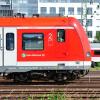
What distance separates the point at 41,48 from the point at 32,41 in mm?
512

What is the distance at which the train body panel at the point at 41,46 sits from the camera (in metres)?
22.8

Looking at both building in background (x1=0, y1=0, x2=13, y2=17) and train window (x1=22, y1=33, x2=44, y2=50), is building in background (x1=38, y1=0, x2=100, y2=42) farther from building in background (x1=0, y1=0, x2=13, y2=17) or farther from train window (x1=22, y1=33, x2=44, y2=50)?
train window (x1=22, y1=33, x2=44, y2=50)

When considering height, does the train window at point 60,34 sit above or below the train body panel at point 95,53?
above

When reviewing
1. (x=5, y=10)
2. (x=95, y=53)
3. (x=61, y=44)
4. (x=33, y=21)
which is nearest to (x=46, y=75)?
(x=61, y=44)

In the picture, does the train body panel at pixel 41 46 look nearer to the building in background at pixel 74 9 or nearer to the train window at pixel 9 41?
the train window at pixel 9 41

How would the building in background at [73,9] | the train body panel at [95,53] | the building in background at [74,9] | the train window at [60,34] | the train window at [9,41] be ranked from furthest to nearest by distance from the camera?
1. the building in background at [74,9]
2. the building in background at [73,9]
3. the train body panel at [95,53]
4. the train window at [60,34]
5. the train window at [9,41]

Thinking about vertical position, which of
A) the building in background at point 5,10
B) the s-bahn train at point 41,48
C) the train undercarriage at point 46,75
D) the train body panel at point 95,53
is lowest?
the train body panel at point 95,53

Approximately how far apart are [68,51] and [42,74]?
1538 mm

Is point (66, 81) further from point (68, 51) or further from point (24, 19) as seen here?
point (24, 19)

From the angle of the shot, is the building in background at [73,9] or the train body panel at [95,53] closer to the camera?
the train body panel at [95,53]

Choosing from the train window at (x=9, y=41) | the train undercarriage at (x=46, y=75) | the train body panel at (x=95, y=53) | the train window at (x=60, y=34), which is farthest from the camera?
the train body panel at (x=95, y=53)

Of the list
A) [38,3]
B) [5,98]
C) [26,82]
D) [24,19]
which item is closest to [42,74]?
[26,82]

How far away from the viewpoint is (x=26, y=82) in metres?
23.7

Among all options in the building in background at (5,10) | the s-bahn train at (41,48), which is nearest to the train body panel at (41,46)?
the s-bahn train at (41,48)
